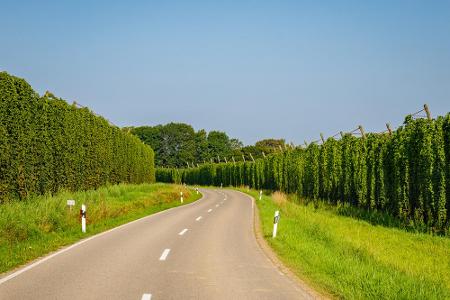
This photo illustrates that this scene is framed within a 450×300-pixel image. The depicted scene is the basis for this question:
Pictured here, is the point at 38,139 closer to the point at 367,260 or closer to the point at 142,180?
the point at 367,260

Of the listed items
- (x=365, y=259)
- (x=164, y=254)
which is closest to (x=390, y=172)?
(x=365, y=259)

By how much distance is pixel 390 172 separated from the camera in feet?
77.7

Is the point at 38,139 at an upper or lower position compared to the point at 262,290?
upper

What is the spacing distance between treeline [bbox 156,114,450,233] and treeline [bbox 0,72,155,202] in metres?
16.4

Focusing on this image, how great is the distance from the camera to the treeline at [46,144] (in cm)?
1688

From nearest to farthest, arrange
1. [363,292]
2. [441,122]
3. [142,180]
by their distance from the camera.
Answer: [363,292] < [441,122] < [142,180]

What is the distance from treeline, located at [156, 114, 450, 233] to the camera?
18547mm

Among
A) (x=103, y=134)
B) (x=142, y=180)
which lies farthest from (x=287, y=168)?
(x=103, y=134)

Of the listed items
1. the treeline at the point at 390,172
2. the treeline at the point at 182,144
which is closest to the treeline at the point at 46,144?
the treeline at the point at 390,172

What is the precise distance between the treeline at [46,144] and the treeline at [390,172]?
16.4 meters

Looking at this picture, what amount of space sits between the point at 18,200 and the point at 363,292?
1404 centimetres

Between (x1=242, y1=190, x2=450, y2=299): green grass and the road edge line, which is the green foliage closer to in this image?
(x1=242, y1=190, x2=450, y2=299): green grass

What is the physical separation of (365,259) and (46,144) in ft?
49.3

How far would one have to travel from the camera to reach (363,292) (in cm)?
777
